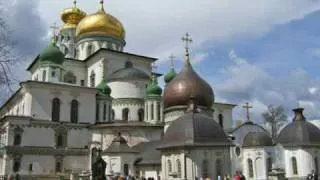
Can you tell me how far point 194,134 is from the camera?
981 inches

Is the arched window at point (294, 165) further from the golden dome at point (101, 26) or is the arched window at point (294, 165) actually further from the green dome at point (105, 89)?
the golden dome at point (101, 26)

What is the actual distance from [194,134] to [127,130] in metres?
14.6

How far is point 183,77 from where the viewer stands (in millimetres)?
33781

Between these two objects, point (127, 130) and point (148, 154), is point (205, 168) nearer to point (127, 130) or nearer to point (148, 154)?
point (148, 154)

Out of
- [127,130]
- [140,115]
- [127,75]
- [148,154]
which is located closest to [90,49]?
[127,75]

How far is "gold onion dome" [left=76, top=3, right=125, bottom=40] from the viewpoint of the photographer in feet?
162

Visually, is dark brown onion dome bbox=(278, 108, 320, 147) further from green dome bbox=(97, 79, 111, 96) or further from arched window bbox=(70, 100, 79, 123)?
arched window bbox=(70, 100, 79, 123)

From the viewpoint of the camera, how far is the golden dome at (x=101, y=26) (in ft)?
162

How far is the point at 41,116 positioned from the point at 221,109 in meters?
23.0

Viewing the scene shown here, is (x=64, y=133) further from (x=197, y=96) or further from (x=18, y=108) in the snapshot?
(x=197, y=96)

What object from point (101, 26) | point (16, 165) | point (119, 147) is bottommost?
point (16, 165)

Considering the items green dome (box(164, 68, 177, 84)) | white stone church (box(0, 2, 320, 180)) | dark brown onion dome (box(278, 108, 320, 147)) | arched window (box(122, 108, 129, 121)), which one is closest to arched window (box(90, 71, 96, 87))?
white stone church (box(0, 2, 320, 180))

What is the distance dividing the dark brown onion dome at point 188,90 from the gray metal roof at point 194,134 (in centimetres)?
604

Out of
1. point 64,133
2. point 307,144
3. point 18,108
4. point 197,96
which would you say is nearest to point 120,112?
point 64,133
